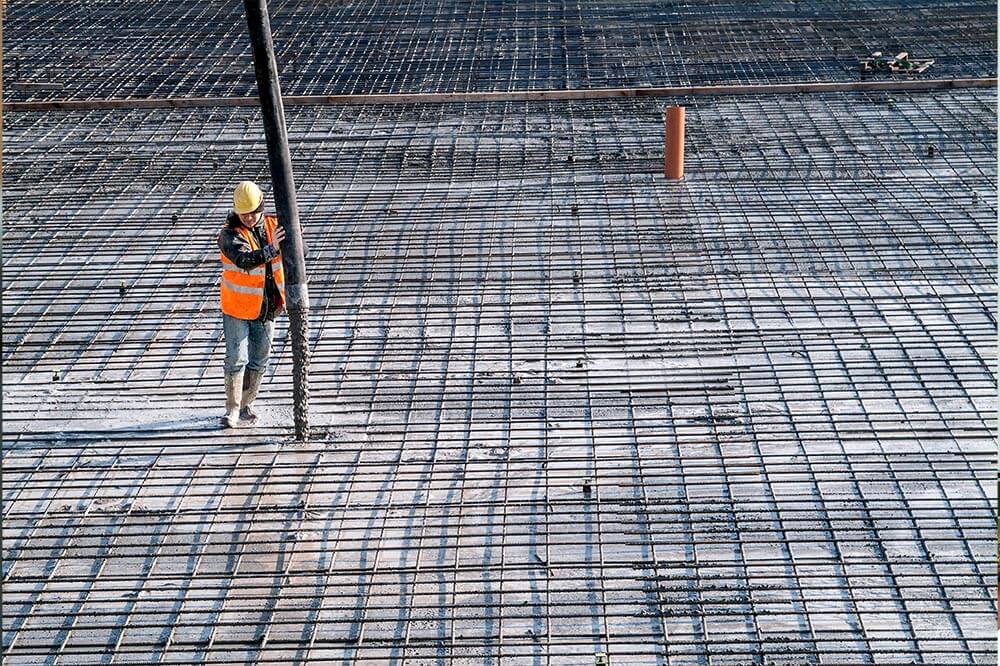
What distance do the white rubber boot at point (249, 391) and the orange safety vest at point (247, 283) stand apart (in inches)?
11.6

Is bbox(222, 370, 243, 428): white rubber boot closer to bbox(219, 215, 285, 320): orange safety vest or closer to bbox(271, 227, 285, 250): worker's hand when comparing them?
bbox(219, 215, 285, 320): orange safety vest

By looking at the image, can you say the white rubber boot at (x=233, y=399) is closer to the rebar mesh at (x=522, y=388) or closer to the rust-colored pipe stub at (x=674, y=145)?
the rebar mesh at (x=522, y=388)

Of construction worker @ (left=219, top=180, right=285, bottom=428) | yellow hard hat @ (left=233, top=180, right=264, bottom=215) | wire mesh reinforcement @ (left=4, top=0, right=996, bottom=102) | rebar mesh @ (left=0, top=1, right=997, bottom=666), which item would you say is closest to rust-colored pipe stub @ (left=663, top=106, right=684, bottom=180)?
rebar mesh @ (left=0, top=1, right=997, bottom=666)

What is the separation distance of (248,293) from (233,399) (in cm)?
53

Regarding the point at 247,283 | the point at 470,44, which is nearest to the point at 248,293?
the point at 247,283

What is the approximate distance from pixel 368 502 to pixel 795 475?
1.92 m

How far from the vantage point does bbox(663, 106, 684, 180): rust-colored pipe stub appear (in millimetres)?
9758

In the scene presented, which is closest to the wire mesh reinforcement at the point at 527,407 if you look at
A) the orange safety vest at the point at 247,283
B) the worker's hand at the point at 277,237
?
the orange safety vest at the point at 247,283

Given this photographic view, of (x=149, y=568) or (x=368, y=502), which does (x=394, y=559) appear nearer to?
(x=368, y=502)

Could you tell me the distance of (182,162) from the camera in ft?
34.8

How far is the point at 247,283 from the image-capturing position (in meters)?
6.50

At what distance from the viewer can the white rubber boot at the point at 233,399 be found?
648 cm

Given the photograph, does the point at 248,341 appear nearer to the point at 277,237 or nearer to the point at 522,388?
the point at 277,237

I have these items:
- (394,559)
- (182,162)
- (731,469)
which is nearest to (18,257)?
(182,162)
